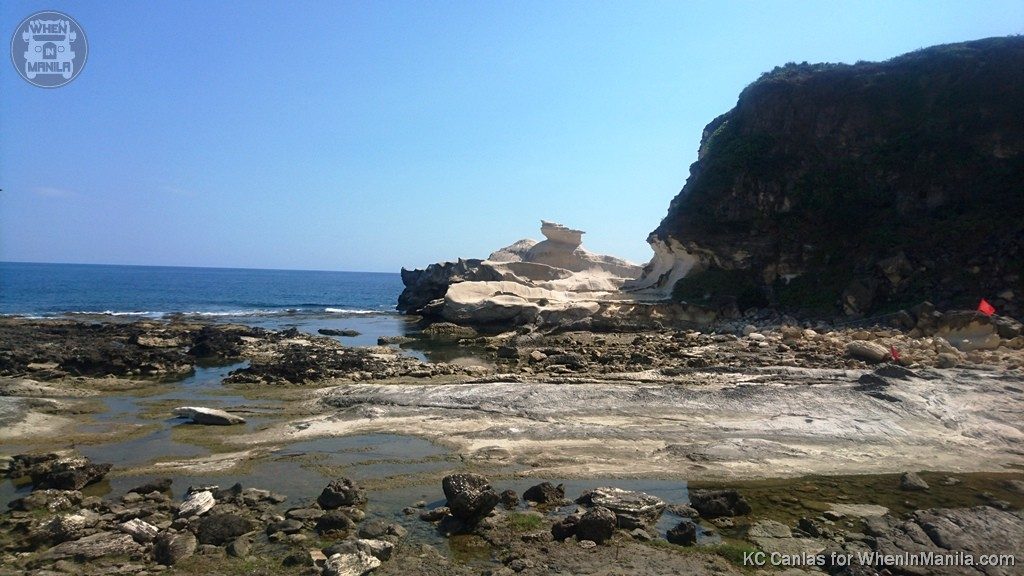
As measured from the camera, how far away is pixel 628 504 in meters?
7.72

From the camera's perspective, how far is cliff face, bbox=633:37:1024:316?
88.0 feet

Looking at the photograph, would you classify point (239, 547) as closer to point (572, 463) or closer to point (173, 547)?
point (173, 547)

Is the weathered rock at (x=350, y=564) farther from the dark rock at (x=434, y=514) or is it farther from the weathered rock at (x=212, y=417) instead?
the weathered rock at (x=212, y=417)

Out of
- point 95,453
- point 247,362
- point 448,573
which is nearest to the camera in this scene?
point 448,573

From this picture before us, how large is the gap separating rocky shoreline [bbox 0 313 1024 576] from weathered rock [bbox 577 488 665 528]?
0.03m

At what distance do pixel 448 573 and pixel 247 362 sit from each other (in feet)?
58.4

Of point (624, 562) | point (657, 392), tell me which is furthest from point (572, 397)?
point (624, 562)

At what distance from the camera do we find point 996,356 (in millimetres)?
16297

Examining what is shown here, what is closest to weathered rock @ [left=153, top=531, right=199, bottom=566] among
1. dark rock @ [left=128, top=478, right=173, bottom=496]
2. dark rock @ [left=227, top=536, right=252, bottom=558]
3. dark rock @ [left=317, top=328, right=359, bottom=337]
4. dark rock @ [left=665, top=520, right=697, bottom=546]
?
dark rock @ [left=227, top=536, right=252, bottom=558]

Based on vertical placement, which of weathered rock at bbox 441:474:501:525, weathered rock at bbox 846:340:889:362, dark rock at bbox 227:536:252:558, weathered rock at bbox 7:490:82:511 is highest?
weathered rock at bbox 846:340:889:362

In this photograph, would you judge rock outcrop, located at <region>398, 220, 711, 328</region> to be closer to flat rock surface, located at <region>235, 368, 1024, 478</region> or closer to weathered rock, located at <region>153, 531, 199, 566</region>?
flat rock surface, located at <region>235, 368, 1024, 478</region>

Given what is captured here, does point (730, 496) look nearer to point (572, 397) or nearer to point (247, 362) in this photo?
point (572, 397)

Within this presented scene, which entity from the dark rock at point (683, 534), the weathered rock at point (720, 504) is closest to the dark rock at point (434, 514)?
the dark rock at point (683, 534)

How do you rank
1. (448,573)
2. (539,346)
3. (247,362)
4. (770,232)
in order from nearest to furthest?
(448,573)
(247,362)
(539,346)
(770,232)
